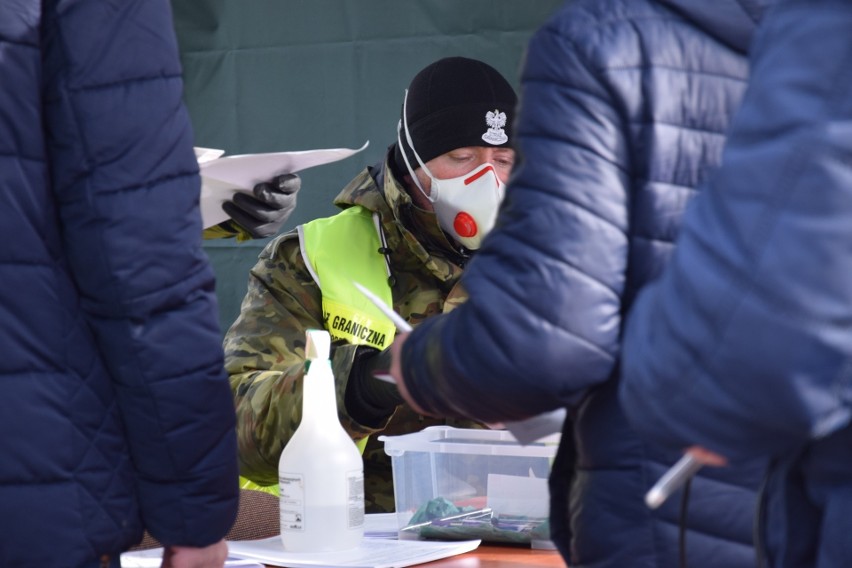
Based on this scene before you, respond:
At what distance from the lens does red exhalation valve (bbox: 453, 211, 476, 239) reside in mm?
2471

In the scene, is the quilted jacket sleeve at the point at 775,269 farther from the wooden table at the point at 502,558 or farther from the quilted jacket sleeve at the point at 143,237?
the wooden table at the point at 502,558

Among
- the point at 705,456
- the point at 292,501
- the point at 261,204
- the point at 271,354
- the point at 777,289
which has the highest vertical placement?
the point at 777,289

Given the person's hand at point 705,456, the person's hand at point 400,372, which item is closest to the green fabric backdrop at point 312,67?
the person's hand at point 400,372

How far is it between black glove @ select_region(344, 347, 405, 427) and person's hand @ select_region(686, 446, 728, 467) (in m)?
1.37

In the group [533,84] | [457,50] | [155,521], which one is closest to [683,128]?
[533,84]

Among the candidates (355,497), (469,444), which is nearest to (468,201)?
(469,444)

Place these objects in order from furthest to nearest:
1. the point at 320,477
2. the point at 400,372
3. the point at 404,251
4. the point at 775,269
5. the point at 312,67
→ the point at 312,67, the point at 404,251, the point at 320,477, the point at 400,372, the point at 775,269

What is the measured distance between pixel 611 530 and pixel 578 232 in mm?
283

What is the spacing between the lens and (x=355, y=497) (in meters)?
1.64

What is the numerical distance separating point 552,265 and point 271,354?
156cm

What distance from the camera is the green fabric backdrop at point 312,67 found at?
349 centimetres

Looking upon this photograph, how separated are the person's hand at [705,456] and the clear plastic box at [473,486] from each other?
872 mm

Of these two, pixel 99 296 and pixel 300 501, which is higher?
pixel 99 296

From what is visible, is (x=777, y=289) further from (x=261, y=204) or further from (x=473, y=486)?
(x=261, y=204)
